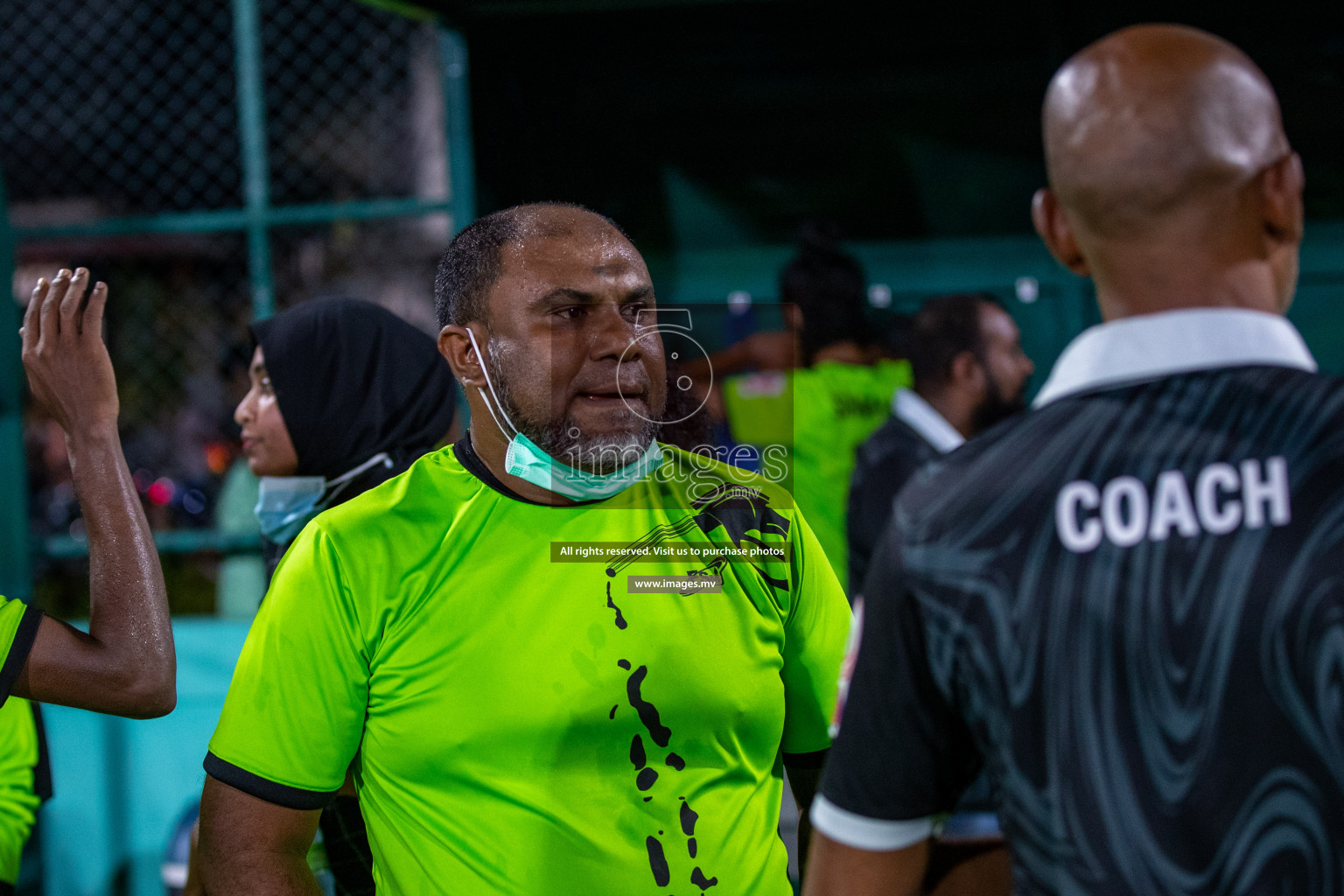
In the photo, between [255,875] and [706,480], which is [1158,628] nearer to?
[706,480]

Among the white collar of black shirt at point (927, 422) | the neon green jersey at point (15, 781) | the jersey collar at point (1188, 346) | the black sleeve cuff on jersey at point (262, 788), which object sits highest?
the jersey collar at point (1188, 346)

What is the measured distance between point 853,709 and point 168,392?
876 cm

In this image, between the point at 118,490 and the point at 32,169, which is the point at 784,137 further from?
the point at 32,169

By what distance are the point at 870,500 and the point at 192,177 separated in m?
6.22

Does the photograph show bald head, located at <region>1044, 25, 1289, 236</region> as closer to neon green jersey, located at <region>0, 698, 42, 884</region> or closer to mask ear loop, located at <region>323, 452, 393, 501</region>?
mask ear loop, located at <region>323, 452, 393, 501</region>

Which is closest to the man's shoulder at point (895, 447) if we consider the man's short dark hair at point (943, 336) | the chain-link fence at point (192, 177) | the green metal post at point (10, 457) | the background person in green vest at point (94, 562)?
A: the man's short dark hair at point (943, 336)

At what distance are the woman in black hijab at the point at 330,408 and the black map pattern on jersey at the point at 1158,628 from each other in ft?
5.25

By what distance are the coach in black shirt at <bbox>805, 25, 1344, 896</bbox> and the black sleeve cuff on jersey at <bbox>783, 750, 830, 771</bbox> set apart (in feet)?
2.20

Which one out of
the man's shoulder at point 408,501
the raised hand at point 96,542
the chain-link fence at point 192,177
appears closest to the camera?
the man's shoulder at point 408,501

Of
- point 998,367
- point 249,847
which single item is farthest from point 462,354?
point 998,367

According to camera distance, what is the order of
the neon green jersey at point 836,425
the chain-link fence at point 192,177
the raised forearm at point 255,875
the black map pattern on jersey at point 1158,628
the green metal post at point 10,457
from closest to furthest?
the black map pattern on jersey at point 1158,628
the raised forearm at point 255,875
the neon green jersey at point 836,425
the green metal post at point 10,457
the chain-link fence at point 192,177

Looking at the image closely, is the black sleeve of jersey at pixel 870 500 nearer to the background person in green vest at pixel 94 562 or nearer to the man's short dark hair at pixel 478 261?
the man's short dark hair at pixel 478 261

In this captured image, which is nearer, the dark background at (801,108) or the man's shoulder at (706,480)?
the man's shoulder at (706,480)

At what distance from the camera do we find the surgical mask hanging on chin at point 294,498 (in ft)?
8.47
